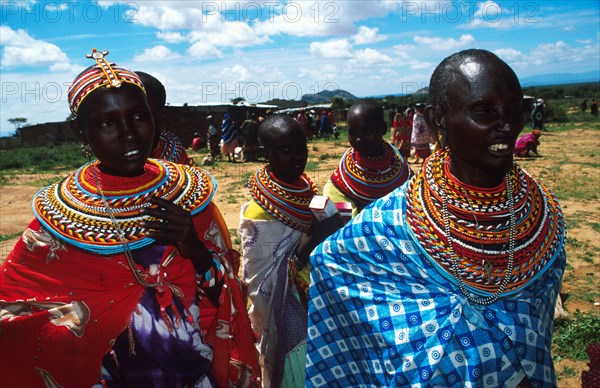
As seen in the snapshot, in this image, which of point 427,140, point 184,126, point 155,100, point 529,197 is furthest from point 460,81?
point 184,126

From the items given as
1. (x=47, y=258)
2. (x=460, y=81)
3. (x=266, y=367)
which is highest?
(x=460, y=81)

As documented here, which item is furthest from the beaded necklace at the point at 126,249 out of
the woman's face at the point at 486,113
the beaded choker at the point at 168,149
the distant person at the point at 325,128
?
the distant person at the point at 325,128

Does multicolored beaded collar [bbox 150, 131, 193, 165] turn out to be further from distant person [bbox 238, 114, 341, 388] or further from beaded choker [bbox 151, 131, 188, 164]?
distant person [bbox 238, 114, 341, 388]

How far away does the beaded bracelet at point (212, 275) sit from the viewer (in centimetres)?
216

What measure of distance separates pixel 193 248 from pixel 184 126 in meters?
24.7

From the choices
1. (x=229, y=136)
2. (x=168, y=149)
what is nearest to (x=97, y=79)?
(x=168, y=149)

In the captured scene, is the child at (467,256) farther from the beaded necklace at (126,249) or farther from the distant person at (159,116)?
the distant person at (159,116)

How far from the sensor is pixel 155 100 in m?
3.34

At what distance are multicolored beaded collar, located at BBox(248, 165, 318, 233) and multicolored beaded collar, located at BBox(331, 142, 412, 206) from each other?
0.61 m

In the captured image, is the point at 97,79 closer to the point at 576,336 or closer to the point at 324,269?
the point at 324,269

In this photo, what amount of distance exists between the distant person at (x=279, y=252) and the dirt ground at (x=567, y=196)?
2.12m

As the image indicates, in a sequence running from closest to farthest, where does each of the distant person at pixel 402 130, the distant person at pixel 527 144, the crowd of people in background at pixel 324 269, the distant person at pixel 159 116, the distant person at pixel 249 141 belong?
1. the crowd of people in background at pixel 324 269
2. the distant person at pixel 159 116
3. the distant person at pixel 402 130
4. the distant person at pixel 527 144
5. the distant person at pixel 249 141

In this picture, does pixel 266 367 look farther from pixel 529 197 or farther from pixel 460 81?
pixel 460 81

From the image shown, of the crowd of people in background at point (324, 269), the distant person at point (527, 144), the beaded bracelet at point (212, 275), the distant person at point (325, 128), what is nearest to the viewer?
the crowd of people in background at point (324, 269)
